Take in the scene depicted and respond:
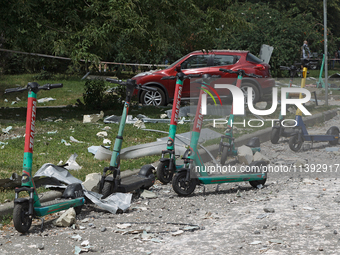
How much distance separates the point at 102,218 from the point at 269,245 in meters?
1.81

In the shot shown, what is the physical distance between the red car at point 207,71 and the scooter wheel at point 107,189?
30.0 feet

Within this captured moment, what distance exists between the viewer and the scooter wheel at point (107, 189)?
5.58 metres

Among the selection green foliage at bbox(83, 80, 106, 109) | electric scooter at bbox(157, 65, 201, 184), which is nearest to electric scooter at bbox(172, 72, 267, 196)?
electric scooter at bbox(157, 65, 201, 184)

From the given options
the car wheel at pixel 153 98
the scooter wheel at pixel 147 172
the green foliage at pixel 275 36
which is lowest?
the car wheel at pixel 153 98

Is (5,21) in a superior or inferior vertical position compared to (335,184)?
superior

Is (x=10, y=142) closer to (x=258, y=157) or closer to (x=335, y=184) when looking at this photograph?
(x=258, y=157)

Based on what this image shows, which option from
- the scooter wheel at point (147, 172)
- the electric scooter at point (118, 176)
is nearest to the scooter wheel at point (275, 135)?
the scooter wheel at point (147, 172)

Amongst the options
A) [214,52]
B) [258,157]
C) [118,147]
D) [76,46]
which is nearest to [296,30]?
[214,52]

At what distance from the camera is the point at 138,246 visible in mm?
4379

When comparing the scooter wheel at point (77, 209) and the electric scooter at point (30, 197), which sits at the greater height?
the electric scooter at point (30, 197)

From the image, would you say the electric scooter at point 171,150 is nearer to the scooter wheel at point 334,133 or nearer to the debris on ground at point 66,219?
the debris on ground at point 66,219

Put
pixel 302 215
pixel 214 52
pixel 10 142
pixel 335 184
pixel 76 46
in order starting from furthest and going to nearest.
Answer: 1. pixel 214 52
2. pixel 76 46
3. pixel 10 142
4. pixel 335 184
5. pixel 302 215

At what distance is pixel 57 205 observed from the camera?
497cm

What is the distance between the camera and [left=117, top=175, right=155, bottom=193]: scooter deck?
18.8 feet
